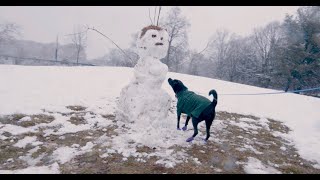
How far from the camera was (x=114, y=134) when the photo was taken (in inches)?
237

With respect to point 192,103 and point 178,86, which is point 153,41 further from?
point 192,103

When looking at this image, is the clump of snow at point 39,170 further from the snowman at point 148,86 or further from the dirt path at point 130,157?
the snowman at point 148,86

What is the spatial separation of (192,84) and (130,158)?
958 centimetres

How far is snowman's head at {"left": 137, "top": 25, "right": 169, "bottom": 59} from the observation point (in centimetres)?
647

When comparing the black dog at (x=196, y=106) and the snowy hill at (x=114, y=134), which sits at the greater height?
the black dog at (x=196, y=106)

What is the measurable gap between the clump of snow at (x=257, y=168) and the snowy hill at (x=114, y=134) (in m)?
0.02

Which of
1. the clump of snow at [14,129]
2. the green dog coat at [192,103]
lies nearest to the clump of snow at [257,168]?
the green dog coat at [192,103]

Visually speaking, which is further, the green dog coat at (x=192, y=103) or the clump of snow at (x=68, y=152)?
the green dog coat at (x=192, y=103)

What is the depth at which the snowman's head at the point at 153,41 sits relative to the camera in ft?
21.2

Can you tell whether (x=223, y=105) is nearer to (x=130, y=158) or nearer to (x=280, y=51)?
(x=130, y=158)

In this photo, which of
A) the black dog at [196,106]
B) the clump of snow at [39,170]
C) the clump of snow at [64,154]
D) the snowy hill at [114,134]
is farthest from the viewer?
the black dog at [196,106]

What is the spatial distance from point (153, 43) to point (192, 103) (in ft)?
5.44

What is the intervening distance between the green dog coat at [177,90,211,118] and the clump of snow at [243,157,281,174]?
1284 millimetres

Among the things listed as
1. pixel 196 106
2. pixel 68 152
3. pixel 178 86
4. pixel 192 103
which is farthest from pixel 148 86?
pixel 68 152
